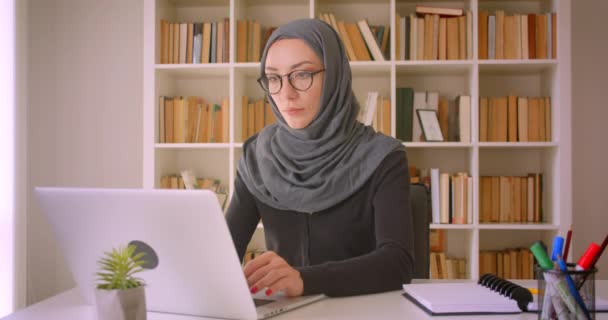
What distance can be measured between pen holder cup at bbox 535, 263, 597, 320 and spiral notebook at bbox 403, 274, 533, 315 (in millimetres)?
149

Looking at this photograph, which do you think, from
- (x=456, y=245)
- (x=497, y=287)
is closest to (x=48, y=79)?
(x=456, y=245)

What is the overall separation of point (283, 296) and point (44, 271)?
9.34 feet

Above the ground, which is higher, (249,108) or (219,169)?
(249,108)

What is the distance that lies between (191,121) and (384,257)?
218cm

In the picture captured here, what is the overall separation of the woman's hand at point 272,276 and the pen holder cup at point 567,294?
423 millimetres

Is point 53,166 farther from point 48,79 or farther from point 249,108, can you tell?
point 249,108

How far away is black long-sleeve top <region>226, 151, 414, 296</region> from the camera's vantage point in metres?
1.39

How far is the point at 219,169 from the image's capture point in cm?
348

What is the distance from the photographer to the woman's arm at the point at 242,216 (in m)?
1.67

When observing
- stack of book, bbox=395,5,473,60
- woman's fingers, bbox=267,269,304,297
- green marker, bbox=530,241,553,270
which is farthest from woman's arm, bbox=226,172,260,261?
stack of book, bbox=395,5,473,60

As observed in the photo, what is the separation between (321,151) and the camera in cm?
163

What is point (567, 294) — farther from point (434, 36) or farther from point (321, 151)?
point (434, 36)

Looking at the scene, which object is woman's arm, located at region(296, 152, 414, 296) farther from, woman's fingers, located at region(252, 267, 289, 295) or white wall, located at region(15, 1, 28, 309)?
white wall, located at region(15, 1, 28, 309)

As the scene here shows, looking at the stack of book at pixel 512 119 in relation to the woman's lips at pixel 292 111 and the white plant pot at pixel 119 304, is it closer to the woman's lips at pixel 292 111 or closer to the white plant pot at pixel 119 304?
the woman's lips at pixel 292 111
